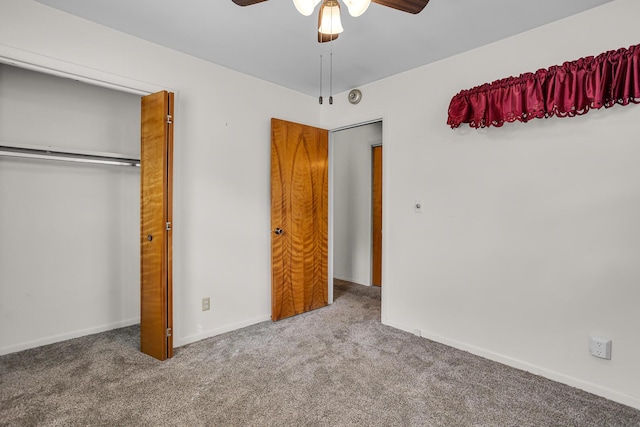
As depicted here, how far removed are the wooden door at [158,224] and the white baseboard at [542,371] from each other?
2.13m

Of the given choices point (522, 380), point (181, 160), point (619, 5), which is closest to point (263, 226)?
point (181, 160)

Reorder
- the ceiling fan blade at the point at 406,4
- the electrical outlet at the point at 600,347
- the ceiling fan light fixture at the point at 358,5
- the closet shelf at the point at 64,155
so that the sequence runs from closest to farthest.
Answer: the ceiling fan light fixture at the point at 358,5 → the ceiling fan blade at the point at 406,4 → the electrical outlet at the point at 600,347 → the closet shelf at the point at 64,155

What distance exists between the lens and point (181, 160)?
2773mm

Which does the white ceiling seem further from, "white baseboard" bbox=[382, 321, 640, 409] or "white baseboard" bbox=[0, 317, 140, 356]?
"white baseboard" bbox=[0, 317, 140, 356]

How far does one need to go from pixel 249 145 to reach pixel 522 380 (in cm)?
289

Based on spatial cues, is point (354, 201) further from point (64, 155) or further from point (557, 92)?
point (64, 155)

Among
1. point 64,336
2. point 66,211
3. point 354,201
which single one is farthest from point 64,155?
point 354,201

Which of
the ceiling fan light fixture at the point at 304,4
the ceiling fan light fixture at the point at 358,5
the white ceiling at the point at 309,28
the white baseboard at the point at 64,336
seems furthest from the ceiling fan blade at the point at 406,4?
the white baseboard at the point at 64,336

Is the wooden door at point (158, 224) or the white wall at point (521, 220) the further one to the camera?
the wooden door at point (158, 224)

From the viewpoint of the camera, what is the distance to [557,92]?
214 centimetres

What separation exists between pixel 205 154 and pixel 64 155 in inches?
42.3

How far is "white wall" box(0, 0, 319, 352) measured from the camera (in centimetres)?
226

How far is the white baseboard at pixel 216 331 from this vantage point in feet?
9.00

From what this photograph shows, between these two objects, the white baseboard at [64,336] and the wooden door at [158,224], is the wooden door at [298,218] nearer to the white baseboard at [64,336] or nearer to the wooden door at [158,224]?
the wooden door at [158,224]
